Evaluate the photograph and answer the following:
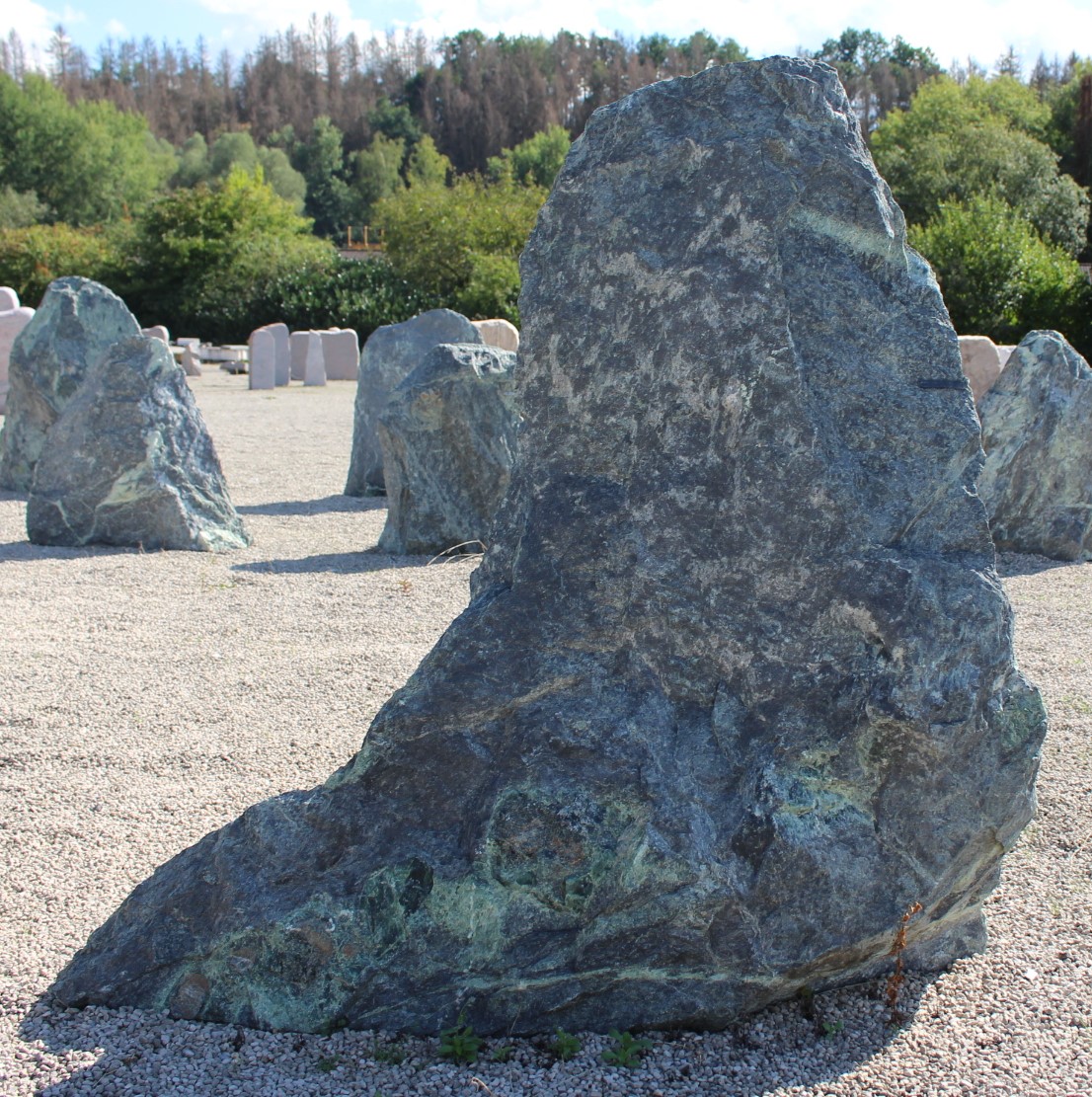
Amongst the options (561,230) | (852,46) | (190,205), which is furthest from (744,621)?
(852,46)

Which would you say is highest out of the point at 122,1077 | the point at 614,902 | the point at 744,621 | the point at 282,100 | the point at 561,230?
the point at 282,100

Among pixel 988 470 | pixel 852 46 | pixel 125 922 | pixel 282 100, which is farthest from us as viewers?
pixel 282 100

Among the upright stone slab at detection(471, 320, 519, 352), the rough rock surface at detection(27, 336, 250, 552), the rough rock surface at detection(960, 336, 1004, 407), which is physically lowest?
the rough rock surface at detection(27, 336, 250, 552)

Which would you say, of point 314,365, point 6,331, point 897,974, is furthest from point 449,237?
point 897,974

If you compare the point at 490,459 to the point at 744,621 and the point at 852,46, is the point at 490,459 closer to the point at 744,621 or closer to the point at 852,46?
the point at 744,621

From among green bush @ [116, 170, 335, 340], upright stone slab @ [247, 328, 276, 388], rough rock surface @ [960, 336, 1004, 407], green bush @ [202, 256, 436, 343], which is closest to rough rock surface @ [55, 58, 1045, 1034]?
rough rock surface @ [960, 336, 1004, 407]

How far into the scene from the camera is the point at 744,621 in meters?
2.21

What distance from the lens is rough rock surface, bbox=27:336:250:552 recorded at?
21.9ft

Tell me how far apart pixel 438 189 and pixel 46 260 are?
952 centimetres

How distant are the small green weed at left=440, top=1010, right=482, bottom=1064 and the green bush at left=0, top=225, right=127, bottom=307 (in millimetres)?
28406

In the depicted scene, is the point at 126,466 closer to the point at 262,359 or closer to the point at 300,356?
the point at 262,359

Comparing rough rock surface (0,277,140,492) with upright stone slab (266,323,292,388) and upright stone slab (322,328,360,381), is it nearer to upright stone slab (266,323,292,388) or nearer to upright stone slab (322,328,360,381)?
upright stone slab (266,323,292,388)

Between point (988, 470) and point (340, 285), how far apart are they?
21.9 m

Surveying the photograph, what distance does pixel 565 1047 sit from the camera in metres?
2.14
